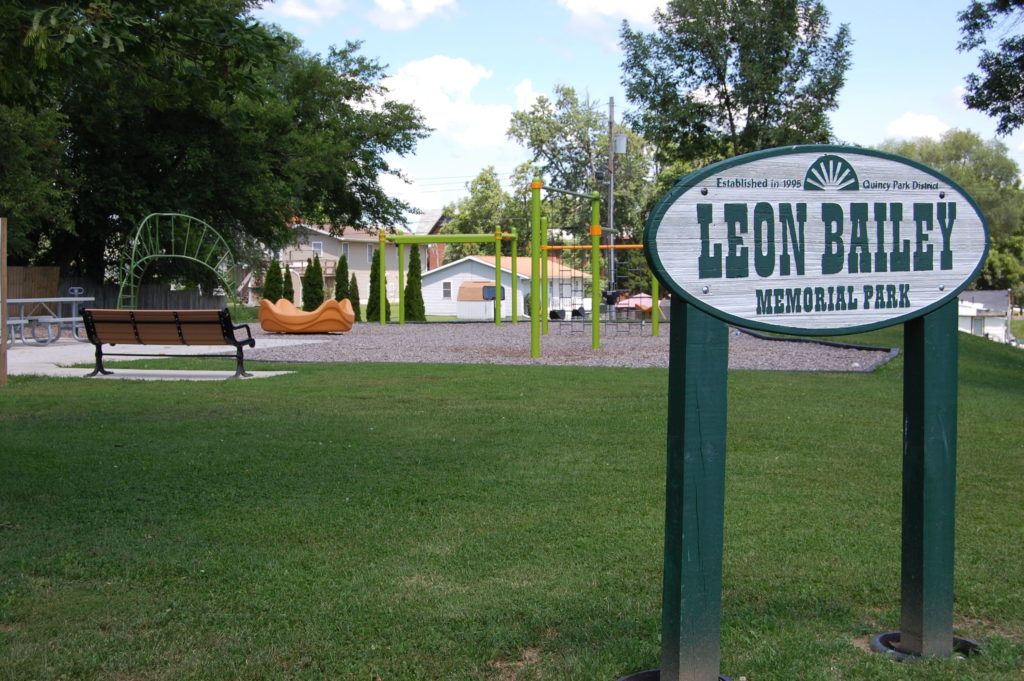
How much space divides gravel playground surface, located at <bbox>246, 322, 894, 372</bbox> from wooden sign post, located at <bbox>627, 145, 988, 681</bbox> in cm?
1053

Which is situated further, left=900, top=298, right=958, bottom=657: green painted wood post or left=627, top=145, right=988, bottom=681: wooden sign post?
left=900, top=298, right=958, bottom=657: green painted wood post

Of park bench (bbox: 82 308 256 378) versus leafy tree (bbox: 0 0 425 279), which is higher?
leafy tree (bbox: 0 0 425 279)

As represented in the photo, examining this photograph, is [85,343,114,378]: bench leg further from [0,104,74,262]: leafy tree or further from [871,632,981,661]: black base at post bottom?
[871,632,981,661]: black base at post bottom

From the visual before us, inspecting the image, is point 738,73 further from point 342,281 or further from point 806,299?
point 806,299

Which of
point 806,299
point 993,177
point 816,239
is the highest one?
point 993,177

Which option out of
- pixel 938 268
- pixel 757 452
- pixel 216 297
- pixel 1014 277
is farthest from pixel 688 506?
pixel 1014 277

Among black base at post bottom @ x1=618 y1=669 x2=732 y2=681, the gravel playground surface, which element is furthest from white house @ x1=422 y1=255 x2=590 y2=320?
black base at post bottom @ x1=618 y1=669 x2=732 y2=681

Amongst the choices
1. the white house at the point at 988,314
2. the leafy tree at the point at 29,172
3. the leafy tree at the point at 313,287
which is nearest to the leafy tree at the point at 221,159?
the leafy tree at the point at 29,172

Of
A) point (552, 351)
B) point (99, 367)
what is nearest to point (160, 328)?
point (99, 367)

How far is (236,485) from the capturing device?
6102mm

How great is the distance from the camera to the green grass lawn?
3521 millimetres

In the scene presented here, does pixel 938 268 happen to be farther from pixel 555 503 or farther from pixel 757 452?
pixel 757 452

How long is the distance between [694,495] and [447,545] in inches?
79.1

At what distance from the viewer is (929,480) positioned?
3.47 metres
